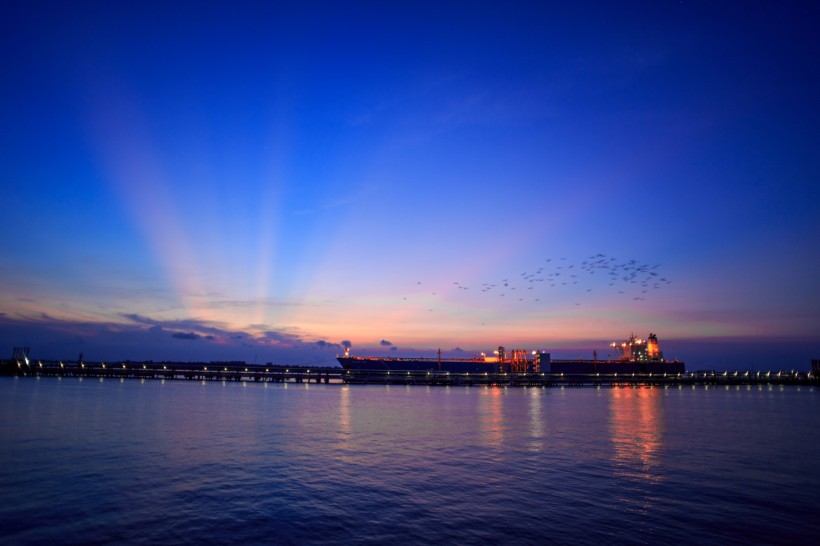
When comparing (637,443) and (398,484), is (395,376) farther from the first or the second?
(398,484)

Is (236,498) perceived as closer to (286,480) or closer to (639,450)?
(286,480)

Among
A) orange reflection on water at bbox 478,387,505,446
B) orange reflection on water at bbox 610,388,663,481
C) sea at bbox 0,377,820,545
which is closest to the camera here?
sea at bbox 0,377,820,545

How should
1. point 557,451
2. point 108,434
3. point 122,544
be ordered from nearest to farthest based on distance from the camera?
point 122,544 → point 557,451 → point 108,434

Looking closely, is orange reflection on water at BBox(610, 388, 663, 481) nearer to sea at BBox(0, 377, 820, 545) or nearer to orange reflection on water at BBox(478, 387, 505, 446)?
sea at BBox(0, 377, 820, 545)

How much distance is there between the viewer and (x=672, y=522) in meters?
19.2

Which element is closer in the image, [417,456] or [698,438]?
[417,456]

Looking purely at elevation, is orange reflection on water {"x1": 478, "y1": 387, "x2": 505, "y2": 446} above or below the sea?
below

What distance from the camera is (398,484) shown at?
24766 mm

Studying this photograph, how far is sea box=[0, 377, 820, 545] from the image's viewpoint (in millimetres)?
17828

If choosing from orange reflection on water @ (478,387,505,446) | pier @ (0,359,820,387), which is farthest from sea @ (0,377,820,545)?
pier @ (0,359,820,387)

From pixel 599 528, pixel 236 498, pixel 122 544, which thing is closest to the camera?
pixel 122 544

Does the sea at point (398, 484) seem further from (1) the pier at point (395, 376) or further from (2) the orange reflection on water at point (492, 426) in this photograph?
(1) the pier at point (395, 376)

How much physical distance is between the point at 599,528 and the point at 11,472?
99.0 ft

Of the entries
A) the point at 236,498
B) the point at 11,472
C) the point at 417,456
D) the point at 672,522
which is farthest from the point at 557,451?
the point at 11,472
